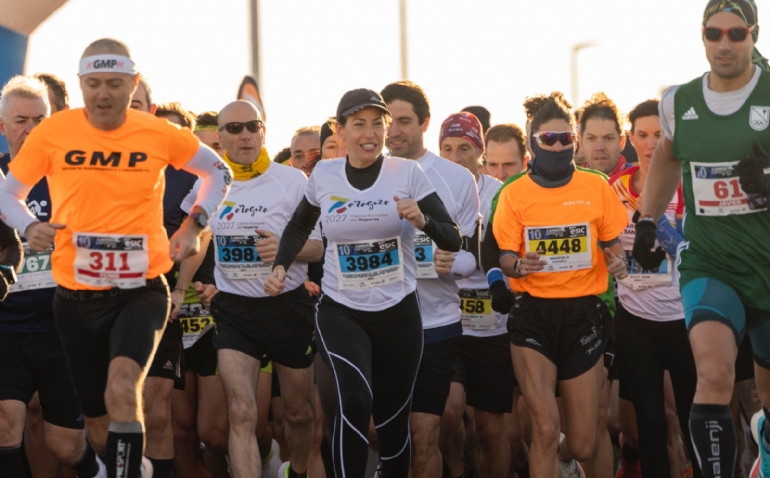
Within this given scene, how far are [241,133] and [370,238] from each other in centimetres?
190

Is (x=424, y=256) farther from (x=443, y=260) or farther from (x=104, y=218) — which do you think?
(x=104, y=218)

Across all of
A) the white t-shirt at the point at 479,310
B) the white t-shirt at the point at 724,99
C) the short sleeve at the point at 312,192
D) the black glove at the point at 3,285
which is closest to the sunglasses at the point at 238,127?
the short sleeve at the point at 312,192

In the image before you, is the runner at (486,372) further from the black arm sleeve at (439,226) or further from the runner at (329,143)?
the runner at (329,143)

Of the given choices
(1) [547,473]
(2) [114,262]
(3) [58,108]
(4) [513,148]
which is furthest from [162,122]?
(4) [513,148]

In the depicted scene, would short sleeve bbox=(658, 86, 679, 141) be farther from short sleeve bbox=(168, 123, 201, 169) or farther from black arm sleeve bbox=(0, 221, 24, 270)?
black arm sleeve bbox=(0, 221, 24, 270)

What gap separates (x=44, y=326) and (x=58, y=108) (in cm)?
181

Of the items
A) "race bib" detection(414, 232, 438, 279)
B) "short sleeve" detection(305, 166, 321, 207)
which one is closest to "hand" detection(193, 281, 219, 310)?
"short sleeve" detection(305, 166, 321, 207)

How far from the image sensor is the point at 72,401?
820 centimetres

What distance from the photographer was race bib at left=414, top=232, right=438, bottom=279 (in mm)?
8648

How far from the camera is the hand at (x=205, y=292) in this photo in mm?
8844

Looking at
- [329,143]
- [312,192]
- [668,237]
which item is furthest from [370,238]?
[329,143]

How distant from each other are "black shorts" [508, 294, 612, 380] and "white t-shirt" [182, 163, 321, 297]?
1.91 meters

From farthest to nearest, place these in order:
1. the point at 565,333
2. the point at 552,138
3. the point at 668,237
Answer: the point at 552,138 < the point at 565,333 < the point at 668,237

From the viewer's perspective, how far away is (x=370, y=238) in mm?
7445
